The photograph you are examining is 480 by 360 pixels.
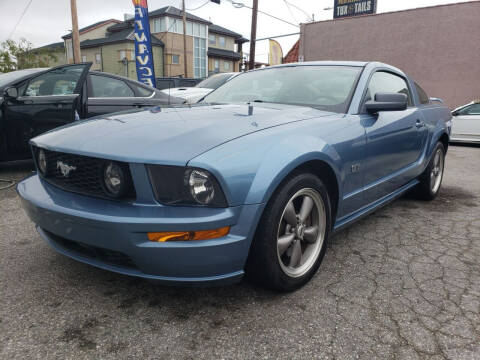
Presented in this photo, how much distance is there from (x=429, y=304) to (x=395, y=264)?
50cm

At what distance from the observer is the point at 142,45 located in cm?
1195

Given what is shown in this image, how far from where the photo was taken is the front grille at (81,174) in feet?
5.91

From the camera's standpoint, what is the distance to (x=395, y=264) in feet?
8.25

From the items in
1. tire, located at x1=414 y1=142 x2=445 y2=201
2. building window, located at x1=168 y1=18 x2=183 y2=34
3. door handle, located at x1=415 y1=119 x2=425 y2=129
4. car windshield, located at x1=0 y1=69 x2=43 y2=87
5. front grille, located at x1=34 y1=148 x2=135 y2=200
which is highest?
building window, located at x1=168 y1=18 x2=183 y2=34

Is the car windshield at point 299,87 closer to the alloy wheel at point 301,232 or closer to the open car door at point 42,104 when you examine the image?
the alloy wheel at point 301,232

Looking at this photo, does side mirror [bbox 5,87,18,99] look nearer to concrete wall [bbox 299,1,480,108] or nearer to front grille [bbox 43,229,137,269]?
front grille [bbox 43,229,137,269]

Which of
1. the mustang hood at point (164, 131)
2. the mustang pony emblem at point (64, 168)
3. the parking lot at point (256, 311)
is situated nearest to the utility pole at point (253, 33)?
the mustang hood at point (164, 131)

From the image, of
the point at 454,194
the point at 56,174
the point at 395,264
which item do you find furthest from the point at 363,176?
the point at 454,194

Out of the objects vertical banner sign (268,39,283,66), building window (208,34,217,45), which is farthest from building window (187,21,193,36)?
vertical banner sign (268,39,283,66)

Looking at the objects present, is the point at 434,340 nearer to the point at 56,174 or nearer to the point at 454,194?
the point at 56,174

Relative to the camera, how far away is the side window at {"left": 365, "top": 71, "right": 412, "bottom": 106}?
9.66 ft

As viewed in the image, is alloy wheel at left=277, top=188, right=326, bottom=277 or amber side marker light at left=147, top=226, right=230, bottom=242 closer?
amber side marker light at left=147, top=226, right=230, bottom=242

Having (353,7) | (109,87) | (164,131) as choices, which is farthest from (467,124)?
(353,7)

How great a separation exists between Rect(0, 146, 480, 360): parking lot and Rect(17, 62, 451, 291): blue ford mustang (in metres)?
0.24
